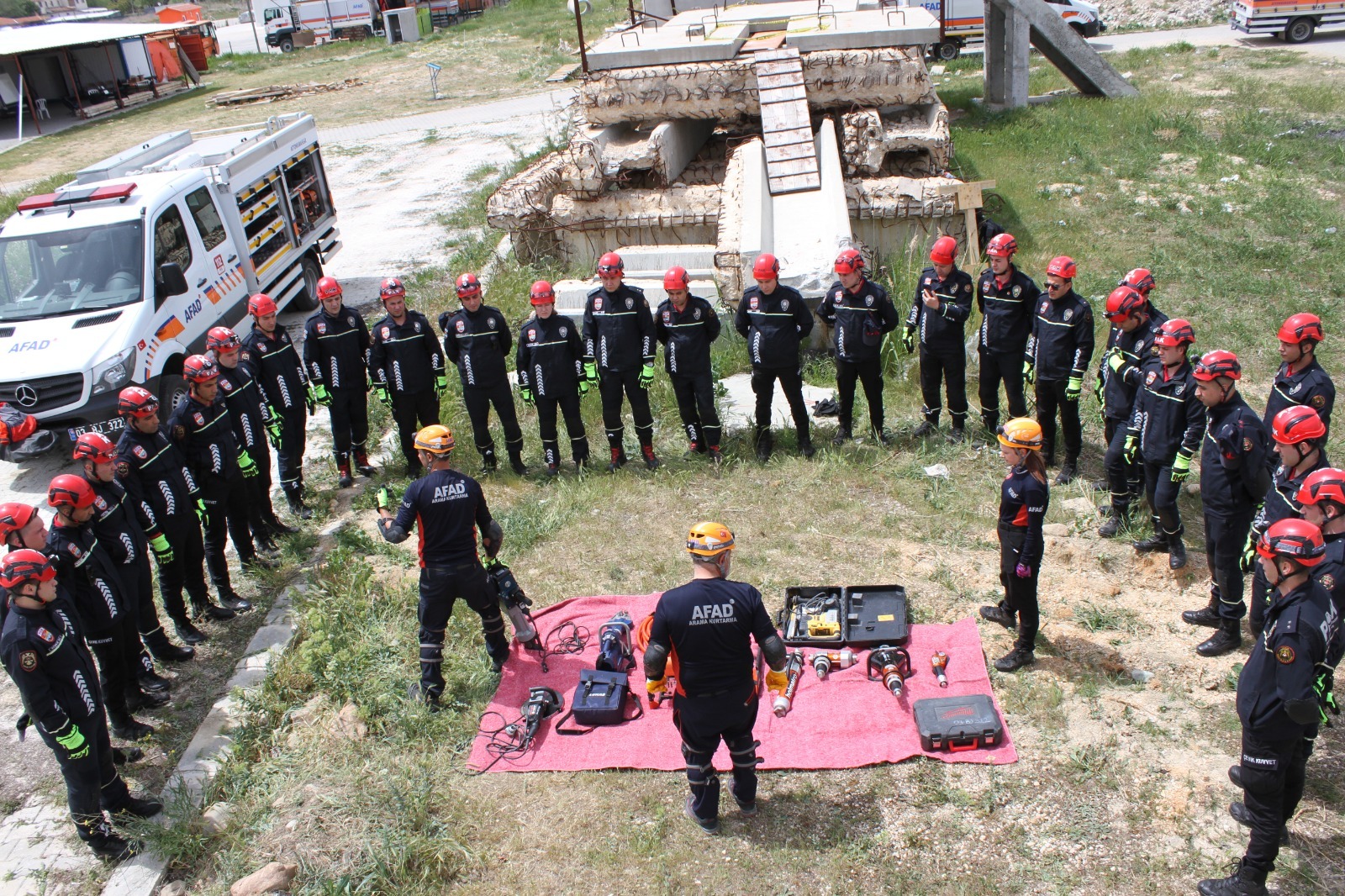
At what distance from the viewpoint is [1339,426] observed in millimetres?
9367

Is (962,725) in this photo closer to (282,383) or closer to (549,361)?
(549,361)

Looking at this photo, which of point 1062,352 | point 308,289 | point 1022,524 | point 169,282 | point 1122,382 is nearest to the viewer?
point 1022,524

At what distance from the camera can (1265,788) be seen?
474 centimetres

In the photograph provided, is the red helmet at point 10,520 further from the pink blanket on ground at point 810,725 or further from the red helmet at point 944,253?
the red helmet at point 944,253

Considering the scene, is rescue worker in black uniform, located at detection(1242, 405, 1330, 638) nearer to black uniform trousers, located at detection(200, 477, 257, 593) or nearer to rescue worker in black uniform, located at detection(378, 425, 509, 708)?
rescue worker in black uniform, located at detection(378, 425, 509, 708)

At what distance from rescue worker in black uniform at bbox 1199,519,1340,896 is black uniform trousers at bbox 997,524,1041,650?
1621mm

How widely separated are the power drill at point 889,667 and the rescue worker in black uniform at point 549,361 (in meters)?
4.15

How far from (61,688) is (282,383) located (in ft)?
13.8

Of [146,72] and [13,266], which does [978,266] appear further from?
[146,72]

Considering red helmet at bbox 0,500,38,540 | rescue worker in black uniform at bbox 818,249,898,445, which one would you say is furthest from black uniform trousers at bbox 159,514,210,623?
rescue worker in black uniform at bbox 818,249,898,445

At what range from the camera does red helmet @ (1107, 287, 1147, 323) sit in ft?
25.2

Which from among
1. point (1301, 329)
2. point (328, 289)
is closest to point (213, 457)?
point (328, 289)

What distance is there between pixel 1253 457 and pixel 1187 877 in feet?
8.82

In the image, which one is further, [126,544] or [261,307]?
[261,307]
